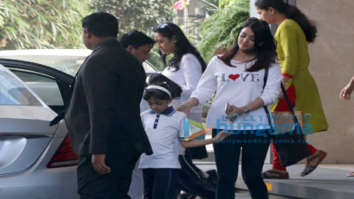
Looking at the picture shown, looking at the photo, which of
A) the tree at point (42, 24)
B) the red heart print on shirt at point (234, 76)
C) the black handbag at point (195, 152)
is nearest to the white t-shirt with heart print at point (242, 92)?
the red heart print on shirt at point (234, 76)

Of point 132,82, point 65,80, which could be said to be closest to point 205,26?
point 65,80

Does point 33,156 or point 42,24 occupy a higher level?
point 33,156

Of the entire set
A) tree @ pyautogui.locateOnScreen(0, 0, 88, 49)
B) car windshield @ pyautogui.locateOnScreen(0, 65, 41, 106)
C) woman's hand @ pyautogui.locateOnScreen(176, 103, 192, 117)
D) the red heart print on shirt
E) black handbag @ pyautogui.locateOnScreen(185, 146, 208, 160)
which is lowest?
tree @ pyautogui.locateOnScreen(0, 0, 88, 49)

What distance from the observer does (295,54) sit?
7762 millimetres

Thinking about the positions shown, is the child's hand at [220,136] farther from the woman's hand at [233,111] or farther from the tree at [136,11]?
the tree at [136,11]

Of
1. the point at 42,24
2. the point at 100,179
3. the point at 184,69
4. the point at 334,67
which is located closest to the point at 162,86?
the point at 184,69

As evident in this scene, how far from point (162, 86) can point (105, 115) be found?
145cm

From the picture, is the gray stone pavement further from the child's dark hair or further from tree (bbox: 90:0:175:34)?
tree (bbox: 90:0:175:34)

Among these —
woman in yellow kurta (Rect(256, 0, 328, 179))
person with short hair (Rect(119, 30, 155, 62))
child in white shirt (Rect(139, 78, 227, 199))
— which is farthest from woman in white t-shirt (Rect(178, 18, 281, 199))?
woman in yellow kurta (Rect(256, 0, 328, 179))

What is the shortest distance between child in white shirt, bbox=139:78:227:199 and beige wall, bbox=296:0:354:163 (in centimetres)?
422

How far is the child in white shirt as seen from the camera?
6.20m

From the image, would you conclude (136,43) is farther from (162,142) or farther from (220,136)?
(220,136)

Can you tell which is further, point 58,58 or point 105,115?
point 58,58

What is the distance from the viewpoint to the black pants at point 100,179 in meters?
5.04
